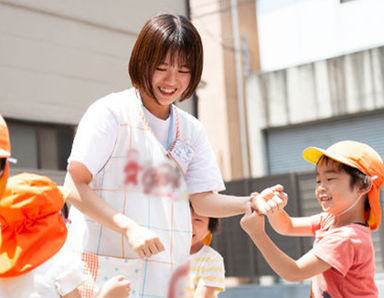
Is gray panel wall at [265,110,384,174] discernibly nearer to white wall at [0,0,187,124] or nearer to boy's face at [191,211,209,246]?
white wall at [0,0,187,124]

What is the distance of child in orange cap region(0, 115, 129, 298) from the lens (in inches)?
40.4

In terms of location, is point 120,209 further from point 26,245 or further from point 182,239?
point 26,245

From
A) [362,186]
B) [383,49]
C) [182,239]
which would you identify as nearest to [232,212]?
[182,239]

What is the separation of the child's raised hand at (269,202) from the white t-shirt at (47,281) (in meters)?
0.39

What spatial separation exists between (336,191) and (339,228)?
3.5 inches

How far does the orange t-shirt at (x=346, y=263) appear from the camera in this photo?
1.33 meters

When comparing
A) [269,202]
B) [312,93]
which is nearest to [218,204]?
[269,202]

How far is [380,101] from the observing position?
239 inches

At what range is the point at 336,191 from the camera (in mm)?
1409

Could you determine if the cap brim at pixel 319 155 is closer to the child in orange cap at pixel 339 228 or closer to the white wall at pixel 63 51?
the child in orange cap at pixel 339 228

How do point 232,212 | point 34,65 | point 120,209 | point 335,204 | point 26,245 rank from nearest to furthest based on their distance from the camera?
point 120,209, point 26,245, point 232,212, point 335,204, point 34,65

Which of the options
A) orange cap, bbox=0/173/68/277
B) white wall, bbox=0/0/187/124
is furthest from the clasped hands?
white wall, bbox=0/0/187/124

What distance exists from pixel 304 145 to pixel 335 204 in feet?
17.3

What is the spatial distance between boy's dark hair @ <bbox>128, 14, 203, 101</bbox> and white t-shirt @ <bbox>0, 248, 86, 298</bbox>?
34 centimetres
